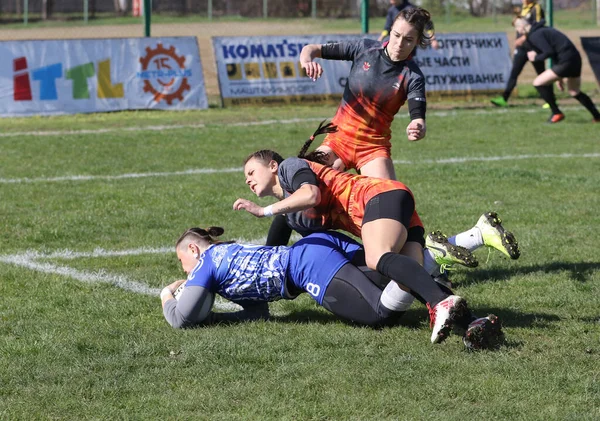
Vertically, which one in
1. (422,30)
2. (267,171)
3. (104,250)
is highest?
(422,30)

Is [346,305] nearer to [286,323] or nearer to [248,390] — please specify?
[286,323]

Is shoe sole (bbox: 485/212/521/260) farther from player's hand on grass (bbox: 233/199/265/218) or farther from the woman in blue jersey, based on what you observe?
player's hand on grass (bbox: 233/199/265/218)

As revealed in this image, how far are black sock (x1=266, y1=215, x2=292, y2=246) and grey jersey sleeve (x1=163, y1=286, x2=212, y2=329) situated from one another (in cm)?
127

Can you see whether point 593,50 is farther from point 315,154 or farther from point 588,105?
point 315,154

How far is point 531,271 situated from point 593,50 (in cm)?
1463

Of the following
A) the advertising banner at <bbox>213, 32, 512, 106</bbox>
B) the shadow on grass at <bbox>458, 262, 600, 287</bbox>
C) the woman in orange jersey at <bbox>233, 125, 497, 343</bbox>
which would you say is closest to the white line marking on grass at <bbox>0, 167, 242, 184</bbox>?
the shadow on grass at <bbox>458, 262, 600, 287</bbox>

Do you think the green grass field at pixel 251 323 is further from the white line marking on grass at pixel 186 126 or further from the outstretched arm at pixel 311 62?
the white line marking on grass at pixel 186 126

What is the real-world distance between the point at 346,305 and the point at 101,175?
6529 mm

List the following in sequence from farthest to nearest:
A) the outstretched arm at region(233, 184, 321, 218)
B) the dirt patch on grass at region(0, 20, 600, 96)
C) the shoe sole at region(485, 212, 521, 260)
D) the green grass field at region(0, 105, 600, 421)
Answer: the dirt patch on grass at region(0, 20, 600, 96)
the shoe sole at region(485, 212, 521, 260)
the outstretched arm at region(233, 184, 321, 218)
the green grass field at region(0, 105, 600, 421)

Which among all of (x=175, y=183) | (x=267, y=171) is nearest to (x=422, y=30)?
(x=267, y=171)

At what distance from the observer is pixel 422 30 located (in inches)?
269

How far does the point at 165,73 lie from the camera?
58.3ft

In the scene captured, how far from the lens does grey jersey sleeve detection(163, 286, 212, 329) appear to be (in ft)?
18.3

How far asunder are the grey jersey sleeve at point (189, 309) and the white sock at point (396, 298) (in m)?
1.00
